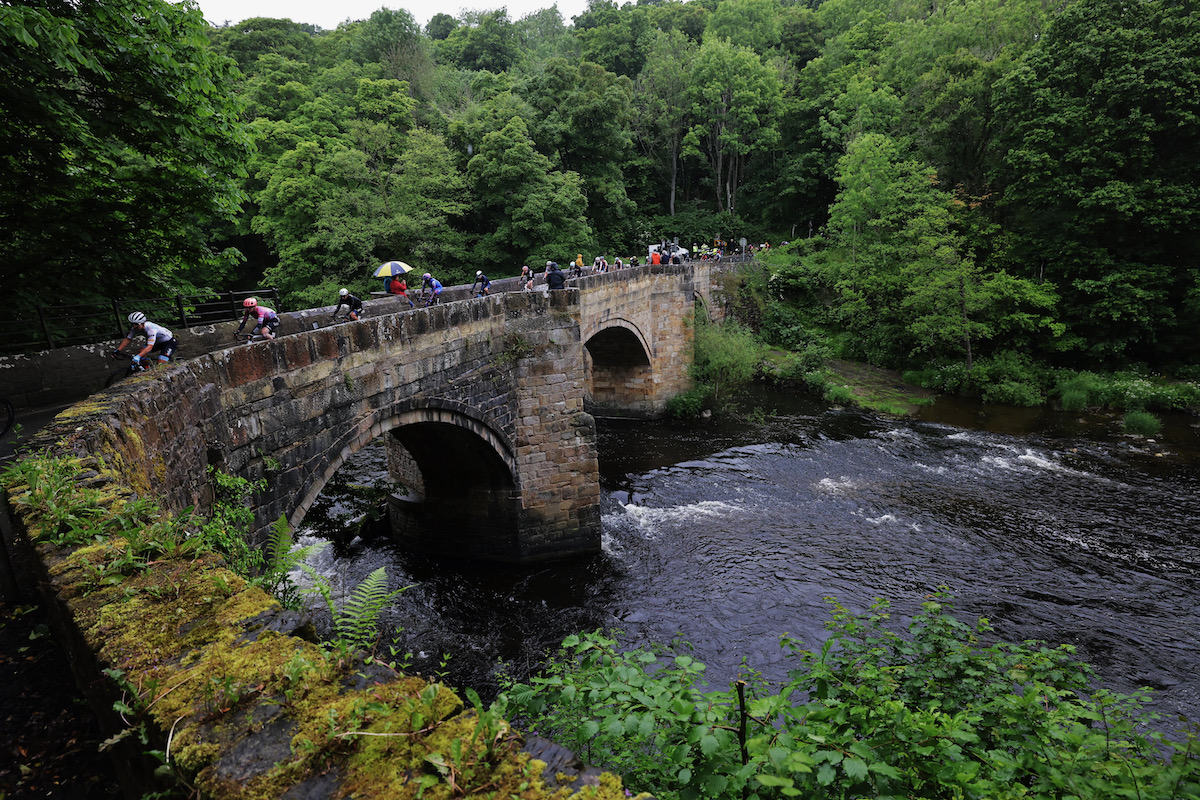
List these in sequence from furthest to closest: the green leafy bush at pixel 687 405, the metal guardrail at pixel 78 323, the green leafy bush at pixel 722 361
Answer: the green leafy bush at pixel 722 361 → the green leafy bush at pixel 687 405 → the metal guardrail at pixel 78 323

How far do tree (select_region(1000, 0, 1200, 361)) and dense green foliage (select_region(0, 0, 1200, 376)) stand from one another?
9 centimetres

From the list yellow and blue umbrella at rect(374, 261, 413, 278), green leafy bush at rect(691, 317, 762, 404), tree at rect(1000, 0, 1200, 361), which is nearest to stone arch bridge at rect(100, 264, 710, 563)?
yellow and blue umbrella at rect(374, 261, 413, 278)

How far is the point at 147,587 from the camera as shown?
2793 millimetres

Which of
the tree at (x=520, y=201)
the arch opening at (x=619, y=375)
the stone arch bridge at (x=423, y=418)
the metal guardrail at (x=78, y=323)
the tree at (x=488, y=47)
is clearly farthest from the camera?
the tree at (x=488, y=47)

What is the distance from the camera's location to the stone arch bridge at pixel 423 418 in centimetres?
619

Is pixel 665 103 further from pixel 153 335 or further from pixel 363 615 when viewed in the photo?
pixel 363 615

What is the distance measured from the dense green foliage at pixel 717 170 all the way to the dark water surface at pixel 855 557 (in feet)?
22.0

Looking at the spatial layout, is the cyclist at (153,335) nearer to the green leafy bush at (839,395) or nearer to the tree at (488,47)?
the green leafy bush at (839,395)

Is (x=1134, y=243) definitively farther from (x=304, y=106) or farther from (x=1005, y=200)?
(x=304, y=106)

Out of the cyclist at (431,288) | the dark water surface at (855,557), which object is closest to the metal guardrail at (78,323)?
the cyclist at (431,288)

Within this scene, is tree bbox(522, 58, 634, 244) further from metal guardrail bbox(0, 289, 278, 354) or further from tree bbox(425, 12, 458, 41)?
tree bbox(425, 12, 458, 41)

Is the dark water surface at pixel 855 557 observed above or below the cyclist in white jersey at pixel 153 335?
below

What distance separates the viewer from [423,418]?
10414 millimetres

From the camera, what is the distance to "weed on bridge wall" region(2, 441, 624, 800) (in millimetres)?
1871
